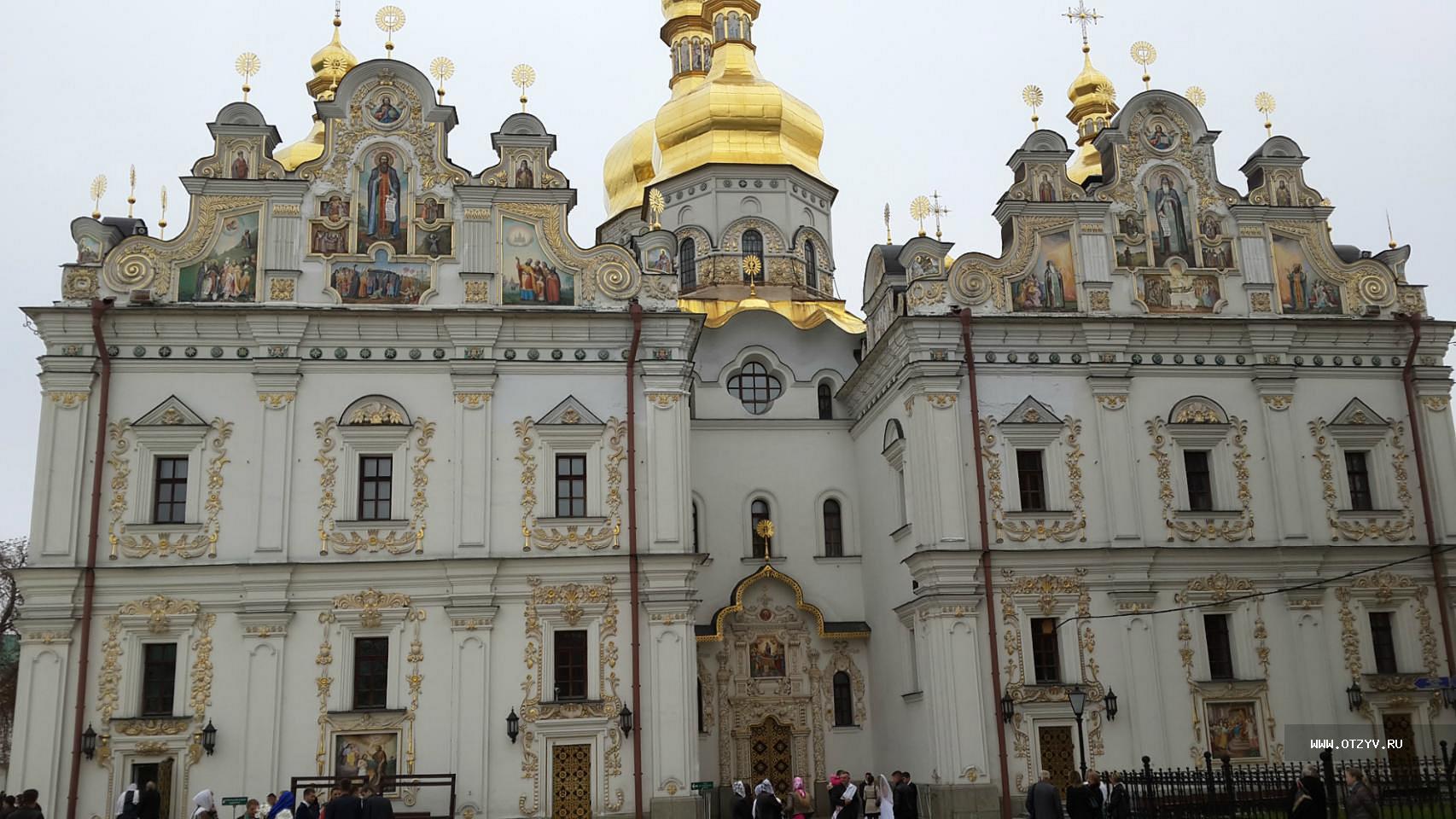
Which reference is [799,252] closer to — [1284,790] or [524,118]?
[524,118]

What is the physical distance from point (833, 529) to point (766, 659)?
134 inches

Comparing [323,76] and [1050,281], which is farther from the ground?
[323,76]

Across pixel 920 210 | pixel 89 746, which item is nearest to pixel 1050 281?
pixel 920 210

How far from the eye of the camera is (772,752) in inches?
1116

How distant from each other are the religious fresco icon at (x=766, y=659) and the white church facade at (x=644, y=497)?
56 mm

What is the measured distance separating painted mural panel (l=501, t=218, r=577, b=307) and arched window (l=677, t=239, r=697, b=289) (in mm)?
8849

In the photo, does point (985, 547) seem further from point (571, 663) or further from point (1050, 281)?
point (571, 663)

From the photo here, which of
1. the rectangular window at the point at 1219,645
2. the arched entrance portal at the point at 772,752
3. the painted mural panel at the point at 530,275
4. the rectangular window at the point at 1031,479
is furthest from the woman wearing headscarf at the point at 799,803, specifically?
the painted mural panel at the point at 530,275

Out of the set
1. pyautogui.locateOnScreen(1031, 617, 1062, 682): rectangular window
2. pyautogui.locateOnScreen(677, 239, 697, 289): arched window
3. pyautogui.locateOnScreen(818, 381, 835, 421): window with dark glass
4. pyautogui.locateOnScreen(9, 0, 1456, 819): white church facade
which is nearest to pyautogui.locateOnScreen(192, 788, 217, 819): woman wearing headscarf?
pyautogui.locateOnScreen(9, 0, 1456, 819): white church facade

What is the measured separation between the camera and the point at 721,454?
30469 millimetres

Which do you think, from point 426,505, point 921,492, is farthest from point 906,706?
point 426,505

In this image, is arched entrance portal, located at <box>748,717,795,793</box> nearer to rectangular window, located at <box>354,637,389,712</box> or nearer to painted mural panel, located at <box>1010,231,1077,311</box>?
rectangular window, located at <box>354,637,389,712</box>

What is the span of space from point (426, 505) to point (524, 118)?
7627mm

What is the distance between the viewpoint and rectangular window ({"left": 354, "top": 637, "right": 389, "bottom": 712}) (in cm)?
2392
